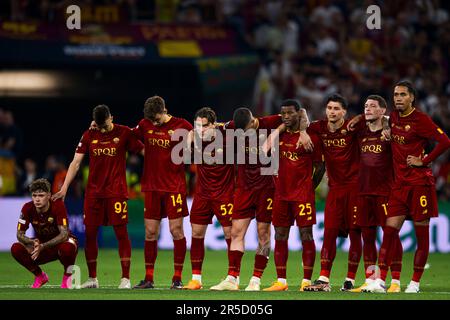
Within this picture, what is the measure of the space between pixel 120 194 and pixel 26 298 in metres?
2.31

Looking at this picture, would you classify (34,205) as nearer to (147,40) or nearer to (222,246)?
(222,246)

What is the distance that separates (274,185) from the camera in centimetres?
1402

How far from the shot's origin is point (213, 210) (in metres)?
14.2

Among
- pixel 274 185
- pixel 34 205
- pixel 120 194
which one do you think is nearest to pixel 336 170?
pixel 274 185

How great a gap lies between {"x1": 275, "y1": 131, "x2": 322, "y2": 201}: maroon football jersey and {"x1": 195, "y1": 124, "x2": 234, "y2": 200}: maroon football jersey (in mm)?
617

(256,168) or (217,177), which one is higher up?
(256,168)

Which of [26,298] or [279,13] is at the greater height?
[279,13]

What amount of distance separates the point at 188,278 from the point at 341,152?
340 cm

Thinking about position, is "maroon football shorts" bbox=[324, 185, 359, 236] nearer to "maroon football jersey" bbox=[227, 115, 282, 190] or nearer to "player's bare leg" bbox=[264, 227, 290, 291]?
"player's bare leg" bbox=[264, 227, 290, 291]

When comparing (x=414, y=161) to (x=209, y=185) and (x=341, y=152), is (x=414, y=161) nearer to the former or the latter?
(x=341, y=152)

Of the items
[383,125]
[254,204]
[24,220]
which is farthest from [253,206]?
[24,220]

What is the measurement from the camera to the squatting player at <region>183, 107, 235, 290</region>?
46.2ft

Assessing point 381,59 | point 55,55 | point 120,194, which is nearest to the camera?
point 120,194

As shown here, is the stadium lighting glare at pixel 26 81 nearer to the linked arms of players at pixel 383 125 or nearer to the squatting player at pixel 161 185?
the squatting player at pixel 161 185
